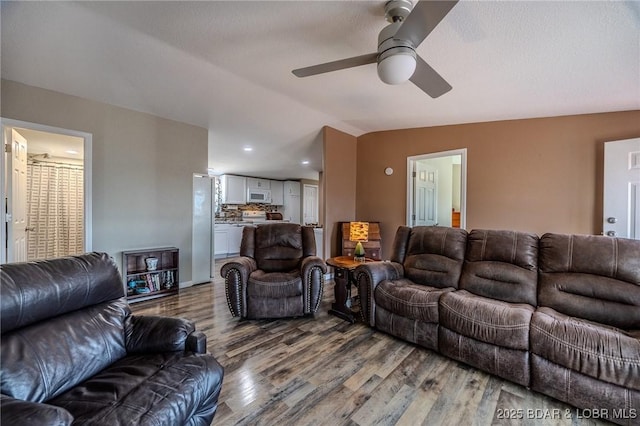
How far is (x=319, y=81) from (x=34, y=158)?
17.1 ft

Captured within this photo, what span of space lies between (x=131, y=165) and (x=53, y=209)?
2633mm

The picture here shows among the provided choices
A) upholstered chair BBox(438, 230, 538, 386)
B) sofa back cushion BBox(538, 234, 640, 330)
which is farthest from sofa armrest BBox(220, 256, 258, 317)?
sofa back cushion BBox(538, 234, 640, 330)

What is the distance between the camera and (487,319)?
1927 millimetres

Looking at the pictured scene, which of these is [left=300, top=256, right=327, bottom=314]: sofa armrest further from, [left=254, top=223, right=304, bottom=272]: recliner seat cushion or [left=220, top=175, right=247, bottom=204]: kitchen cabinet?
[left=220, top=175, right=247, bottom=204]: kitchen cabinet

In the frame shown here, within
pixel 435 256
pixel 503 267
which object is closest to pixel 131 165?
pixel 435 256

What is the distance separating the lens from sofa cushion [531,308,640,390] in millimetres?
1463

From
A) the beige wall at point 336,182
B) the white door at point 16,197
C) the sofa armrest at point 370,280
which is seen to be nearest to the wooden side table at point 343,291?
the sofa armrest at point 370,280

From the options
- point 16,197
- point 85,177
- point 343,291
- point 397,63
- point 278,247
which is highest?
point 397,63

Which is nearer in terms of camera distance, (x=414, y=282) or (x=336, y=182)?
(x=414, y=282)

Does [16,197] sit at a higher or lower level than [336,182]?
lower

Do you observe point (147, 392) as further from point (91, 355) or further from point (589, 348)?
point (589, 348)

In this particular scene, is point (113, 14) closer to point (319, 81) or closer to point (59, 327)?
point (319, 81)

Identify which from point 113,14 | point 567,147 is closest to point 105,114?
point 113,14

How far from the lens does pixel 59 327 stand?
131cm
